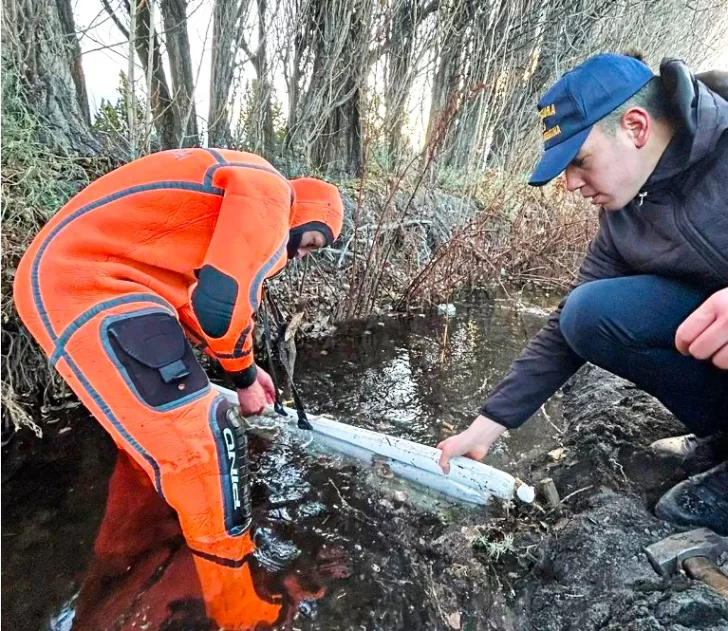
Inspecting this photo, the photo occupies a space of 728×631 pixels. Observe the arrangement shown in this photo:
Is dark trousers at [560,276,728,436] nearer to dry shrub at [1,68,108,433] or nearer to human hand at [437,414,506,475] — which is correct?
human hand at [437,414,506,475]

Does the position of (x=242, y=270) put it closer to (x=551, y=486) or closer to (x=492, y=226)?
(x=551, y=486)

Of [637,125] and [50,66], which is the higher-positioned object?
[50,66]

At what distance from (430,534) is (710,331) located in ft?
3.95

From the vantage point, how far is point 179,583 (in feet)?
5.65

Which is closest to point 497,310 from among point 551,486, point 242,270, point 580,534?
point 551,486

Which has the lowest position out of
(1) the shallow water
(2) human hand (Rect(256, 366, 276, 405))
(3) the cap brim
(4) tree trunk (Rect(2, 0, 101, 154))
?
(1) the shallow water

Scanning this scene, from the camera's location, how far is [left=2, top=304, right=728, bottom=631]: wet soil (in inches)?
59.7

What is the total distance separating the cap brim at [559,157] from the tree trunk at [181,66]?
115 inches

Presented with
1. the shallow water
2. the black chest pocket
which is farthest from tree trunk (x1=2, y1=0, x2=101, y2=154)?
the black chest pocket

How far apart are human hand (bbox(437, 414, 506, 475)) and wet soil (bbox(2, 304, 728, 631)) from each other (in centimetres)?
27

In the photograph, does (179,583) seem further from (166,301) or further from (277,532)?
(166,301)

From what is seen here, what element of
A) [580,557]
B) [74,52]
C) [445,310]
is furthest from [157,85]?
[580,557]

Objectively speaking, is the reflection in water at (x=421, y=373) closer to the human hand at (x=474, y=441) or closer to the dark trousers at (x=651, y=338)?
the human hand at (x=474, y=441)

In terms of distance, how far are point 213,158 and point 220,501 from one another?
3.78 feet
